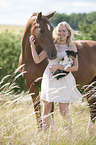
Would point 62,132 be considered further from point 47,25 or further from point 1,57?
point 1,57

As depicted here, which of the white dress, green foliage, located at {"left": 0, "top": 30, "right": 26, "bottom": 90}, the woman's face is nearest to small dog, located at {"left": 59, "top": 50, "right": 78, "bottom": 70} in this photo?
the white dress

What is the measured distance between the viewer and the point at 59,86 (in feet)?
10.5

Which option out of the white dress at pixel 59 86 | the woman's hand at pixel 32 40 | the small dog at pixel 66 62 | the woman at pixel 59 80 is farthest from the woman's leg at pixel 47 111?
the woman's hand at pixel 32 40

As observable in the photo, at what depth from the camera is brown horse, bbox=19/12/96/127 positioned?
310 cm

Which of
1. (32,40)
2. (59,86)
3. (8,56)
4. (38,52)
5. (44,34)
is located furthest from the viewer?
(8,56)

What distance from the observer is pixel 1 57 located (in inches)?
338

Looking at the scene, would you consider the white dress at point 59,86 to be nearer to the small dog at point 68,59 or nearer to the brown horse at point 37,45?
the small dog at point 68,59

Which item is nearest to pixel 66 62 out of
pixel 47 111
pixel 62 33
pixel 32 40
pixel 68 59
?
pixel 68 59

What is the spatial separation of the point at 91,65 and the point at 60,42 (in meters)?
1.03

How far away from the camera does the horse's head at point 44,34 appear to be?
3043mm

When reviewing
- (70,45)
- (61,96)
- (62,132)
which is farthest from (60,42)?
Result: (62,132)

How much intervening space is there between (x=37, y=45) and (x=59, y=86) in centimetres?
72

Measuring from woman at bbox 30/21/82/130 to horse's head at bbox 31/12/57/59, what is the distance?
16 cm

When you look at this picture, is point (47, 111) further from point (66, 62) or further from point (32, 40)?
point (32, 40)
